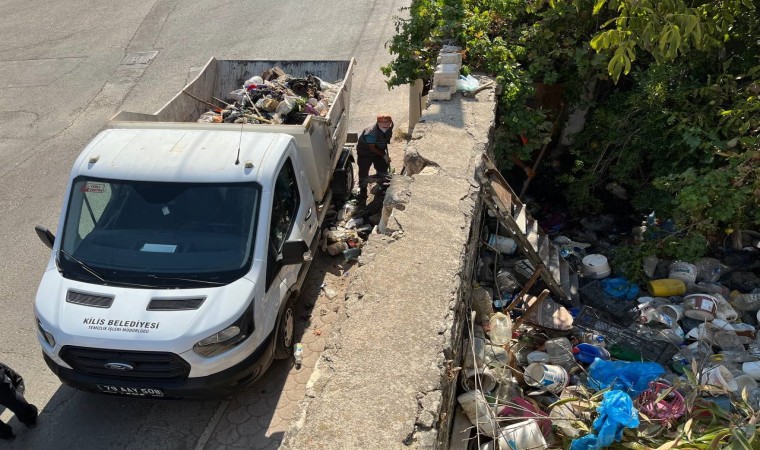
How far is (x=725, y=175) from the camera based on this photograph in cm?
538

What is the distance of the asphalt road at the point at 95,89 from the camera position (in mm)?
5691

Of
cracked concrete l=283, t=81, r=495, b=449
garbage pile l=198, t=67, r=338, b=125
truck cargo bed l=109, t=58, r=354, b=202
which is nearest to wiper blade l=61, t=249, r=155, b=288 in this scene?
truck cargo bed l=109, t=58, r=354, b=202

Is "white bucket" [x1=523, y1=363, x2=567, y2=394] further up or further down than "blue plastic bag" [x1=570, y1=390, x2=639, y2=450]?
further down

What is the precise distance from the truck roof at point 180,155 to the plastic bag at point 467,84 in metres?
2.17

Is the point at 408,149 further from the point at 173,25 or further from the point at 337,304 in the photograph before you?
the point at 173,25

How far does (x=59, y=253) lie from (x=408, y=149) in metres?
3.57

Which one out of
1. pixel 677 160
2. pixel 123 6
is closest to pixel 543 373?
pixel 677 160

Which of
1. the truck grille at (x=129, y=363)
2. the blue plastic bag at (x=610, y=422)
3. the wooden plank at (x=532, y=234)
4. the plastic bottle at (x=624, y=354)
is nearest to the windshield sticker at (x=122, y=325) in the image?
the truck grille at (x=129, y=363)

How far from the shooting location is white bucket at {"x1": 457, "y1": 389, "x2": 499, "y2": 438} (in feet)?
13.4

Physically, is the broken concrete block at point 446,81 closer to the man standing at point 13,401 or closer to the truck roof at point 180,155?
the truck roof at point 180,155

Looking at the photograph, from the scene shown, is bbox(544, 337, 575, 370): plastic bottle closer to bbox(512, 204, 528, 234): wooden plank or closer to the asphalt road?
bbox(512, 204, 528, 234): wooden plank

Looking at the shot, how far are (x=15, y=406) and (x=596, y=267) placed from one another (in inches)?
238

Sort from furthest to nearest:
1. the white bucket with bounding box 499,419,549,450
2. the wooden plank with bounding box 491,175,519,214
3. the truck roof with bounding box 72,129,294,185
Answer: the wooden plank with bounding box 491,175,519,214
the truck roof with bounding box 72,129,294,185
the white bucket with bounding box 499,419,549,450

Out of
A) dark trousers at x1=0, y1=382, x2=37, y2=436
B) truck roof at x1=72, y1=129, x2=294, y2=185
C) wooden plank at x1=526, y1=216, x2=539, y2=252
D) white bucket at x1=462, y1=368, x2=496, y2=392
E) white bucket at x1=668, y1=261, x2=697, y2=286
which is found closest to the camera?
white bucket at x1=462, y1=368, x2=496, y2=392
